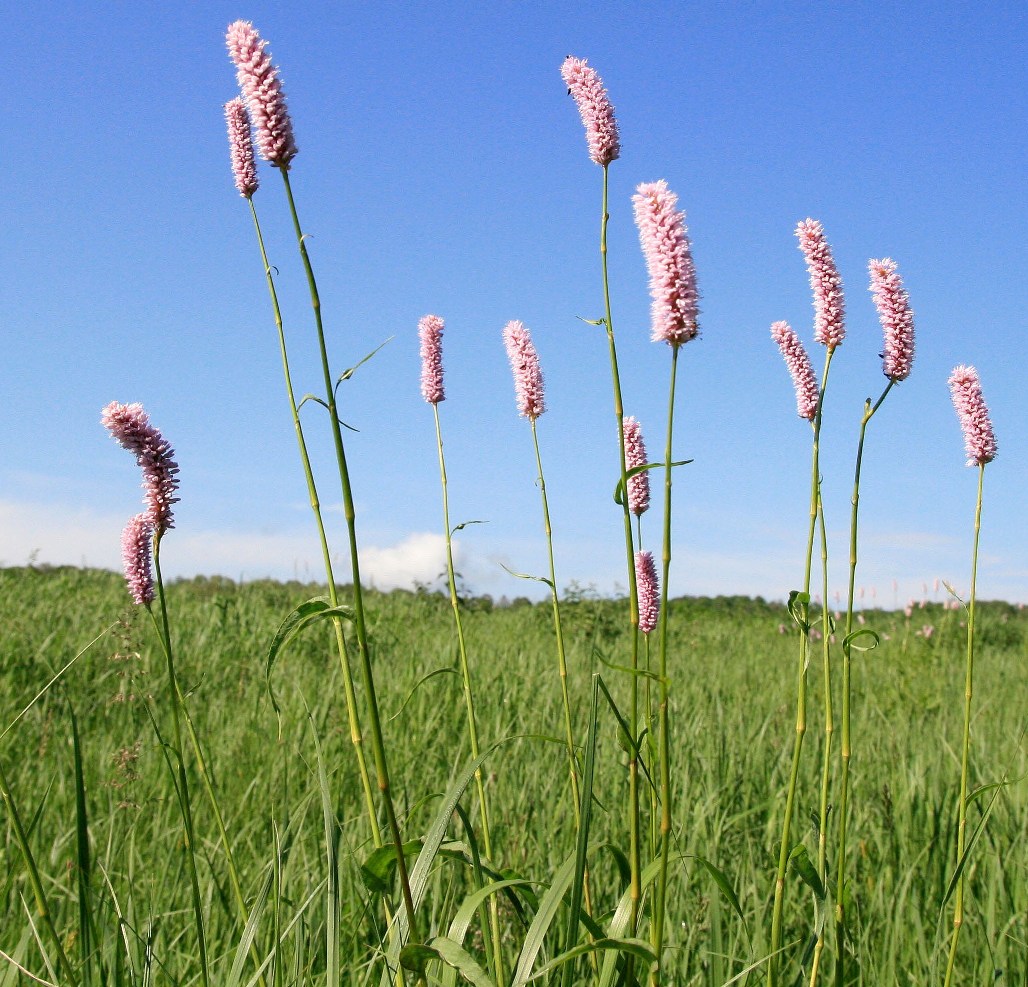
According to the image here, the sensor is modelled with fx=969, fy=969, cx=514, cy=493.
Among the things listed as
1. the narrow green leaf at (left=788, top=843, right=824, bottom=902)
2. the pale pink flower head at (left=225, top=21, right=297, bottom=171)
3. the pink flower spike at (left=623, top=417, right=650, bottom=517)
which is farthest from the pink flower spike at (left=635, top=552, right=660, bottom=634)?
the pale pink flower head at (left=225, top=21, right=297, bottom=171)

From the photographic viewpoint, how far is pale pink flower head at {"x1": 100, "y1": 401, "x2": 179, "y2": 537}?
1.78 metres

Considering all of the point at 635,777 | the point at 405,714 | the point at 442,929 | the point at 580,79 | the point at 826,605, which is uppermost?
the point at 580,79

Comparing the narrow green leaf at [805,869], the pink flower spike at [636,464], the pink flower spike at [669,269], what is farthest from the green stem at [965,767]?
the pink flower spike at [669,269]

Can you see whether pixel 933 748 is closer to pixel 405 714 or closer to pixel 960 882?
pixel 405 714

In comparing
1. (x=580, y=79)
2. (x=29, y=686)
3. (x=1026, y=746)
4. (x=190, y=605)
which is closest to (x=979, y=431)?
(x=580, y=79)

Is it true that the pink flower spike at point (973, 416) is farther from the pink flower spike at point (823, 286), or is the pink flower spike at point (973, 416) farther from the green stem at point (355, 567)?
the green stem at point (355, 567)

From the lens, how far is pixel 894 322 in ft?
6.58

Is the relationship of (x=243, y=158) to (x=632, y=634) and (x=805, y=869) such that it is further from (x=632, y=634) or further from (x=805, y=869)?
(x=805, y=869)

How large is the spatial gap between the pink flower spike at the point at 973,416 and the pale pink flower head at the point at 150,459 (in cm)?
175

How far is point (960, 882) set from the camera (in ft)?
7.03

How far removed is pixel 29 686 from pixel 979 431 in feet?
17.4

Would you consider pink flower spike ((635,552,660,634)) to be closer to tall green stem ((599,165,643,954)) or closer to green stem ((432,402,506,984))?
green stem ((432,402,506,984))

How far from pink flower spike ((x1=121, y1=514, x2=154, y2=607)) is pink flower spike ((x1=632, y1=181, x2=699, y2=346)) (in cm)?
121

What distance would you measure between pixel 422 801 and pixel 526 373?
1.05 meters
